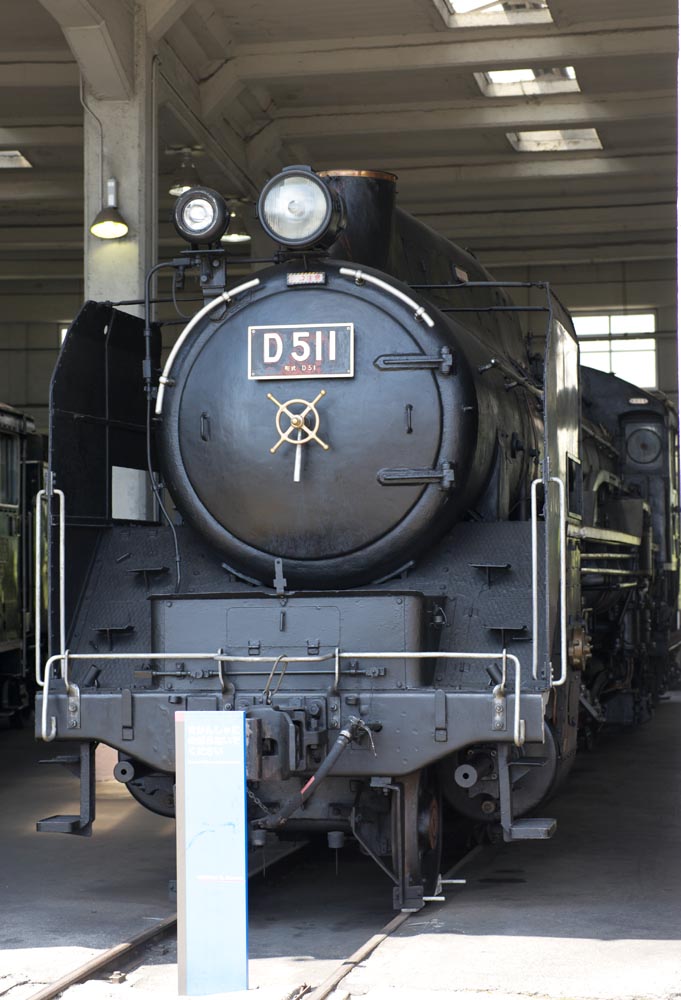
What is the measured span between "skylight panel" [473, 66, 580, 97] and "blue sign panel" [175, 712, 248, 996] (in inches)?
425

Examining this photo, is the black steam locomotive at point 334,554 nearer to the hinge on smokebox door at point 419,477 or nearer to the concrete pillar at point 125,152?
the hinge on smokebox door at point 419,477

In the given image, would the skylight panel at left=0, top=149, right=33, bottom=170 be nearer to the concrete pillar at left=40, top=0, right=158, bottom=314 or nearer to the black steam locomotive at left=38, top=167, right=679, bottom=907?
the concrete pillar at left=40, top=0, right=158, bottom=314

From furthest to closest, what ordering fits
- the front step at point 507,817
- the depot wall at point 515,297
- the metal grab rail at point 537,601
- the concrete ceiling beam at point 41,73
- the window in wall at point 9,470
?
the depot wall at point 515,297, the concrete ceiling beam at point 41,73, the window in wall at point 9,470, the metal grab rail at point 537,601, the front step at point 507,817

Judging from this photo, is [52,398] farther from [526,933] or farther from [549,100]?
[549,100]

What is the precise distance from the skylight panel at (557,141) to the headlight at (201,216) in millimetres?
10643

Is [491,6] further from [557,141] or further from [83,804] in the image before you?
[83,804]

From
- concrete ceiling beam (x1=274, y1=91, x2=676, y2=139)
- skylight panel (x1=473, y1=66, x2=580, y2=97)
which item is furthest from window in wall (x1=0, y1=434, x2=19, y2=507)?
skylight panel (x1=473, y1=66, x2=580, y2=97)

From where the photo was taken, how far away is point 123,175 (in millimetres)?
10281

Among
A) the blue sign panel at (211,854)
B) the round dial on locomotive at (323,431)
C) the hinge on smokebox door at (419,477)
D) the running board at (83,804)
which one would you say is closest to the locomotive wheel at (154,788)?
the running board at (83,804)

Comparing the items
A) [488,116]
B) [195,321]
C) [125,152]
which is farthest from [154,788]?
[488,116]

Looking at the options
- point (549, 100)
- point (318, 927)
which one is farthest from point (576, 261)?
point (318, 927)

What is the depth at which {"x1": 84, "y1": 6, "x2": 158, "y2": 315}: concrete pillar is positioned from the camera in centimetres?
1025

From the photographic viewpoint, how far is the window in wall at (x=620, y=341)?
25094 mm

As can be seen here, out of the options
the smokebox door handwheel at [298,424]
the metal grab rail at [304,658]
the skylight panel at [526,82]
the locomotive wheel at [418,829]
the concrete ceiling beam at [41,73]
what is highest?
the skylight panel at [526,82]
